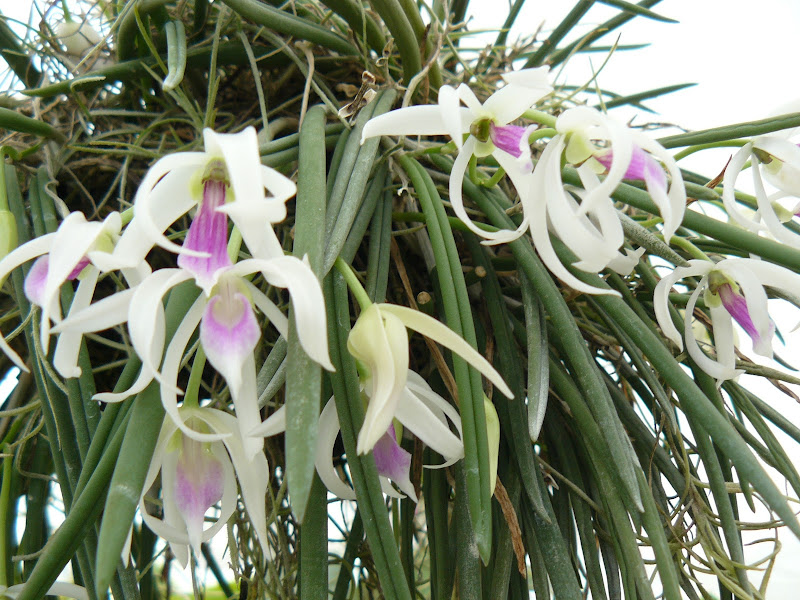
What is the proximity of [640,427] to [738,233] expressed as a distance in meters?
0.16

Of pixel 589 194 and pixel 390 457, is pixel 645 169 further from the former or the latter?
pixel 390 457

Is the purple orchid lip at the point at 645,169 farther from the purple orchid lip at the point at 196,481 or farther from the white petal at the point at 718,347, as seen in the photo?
the purple orchid lip at the point at 196,481

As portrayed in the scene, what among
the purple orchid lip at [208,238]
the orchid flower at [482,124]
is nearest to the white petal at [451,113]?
the orchid flower at [482,124]

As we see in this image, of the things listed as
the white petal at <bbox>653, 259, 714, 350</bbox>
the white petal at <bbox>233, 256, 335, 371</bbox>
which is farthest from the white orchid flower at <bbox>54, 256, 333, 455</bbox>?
the white petal at <bbox>653, 259, 714, 350</bbox>

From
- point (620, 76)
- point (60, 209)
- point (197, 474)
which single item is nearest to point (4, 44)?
point (60, 209)

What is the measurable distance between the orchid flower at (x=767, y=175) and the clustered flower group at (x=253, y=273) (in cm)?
2

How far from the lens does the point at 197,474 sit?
309 mm

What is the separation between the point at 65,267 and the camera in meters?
0.26

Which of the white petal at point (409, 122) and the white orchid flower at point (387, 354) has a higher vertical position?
the white petal at point (409, 122)

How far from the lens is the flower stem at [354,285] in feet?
0.99

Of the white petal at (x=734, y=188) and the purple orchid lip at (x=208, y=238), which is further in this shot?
the white petal at (x=734, y=188)

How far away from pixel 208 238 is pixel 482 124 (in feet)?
0.49

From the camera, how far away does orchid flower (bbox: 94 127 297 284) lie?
23 cm

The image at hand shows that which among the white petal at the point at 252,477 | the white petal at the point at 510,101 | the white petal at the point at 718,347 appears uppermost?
the white petal at the point at 510,101
